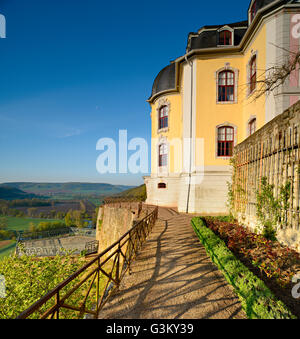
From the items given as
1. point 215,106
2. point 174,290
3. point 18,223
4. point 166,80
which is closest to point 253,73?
point 215,106

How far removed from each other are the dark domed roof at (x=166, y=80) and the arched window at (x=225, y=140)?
7204 millimetres

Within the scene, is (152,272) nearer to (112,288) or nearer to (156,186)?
(112,288)

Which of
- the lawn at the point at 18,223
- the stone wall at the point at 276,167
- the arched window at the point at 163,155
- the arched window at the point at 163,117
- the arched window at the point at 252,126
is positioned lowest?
the lawn at the point at 18,223

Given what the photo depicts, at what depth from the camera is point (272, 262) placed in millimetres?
4254

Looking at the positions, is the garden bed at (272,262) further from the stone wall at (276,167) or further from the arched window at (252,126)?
the arched window at (252,126)

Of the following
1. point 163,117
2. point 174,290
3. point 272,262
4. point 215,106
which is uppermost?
point 163,117

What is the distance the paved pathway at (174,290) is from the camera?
3.14 meters

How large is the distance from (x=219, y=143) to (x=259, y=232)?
807 centimetres

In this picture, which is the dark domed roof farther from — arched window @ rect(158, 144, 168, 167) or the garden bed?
the garden bed

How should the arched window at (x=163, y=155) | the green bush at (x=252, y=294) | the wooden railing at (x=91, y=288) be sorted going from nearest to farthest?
the wooden railing at (x=91, y=288) → the green bush at (x=252, y=294) → the arched window at (x=163, y=155)

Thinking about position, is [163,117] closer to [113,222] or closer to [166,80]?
[166,80]

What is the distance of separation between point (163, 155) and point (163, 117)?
3.83m

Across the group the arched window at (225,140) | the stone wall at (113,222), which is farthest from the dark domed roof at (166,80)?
the stone wall at (113,222)

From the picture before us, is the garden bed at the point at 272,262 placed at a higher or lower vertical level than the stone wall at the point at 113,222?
higher
